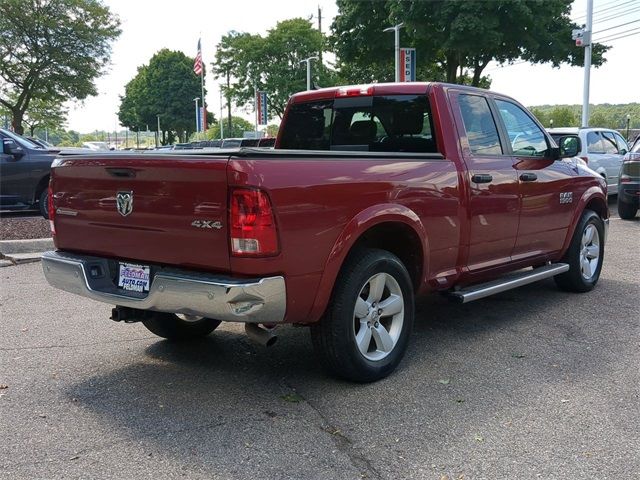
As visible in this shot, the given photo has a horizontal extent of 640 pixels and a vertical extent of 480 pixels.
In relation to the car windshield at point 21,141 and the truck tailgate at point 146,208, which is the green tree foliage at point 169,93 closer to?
the car windshield at point 21,141

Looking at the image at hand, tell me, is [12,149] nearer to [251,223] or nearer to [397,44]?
[251,223]

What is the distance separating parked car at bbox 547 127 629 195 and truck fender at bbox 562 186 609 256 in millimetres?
6762

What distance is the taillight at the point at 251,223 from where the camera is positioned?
126 inches

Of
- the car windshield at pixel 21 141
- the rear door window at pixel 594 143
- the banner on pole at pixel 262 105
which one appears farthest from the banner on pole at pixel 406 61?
the banner on pole at pixel 262 105

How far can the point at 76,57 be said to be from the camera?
93.8 feet

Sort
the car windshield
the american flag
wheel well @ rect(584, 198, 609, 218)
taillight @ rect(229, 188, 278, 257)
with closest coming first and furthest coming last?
taillight @ rect(229, 188, 278, 257) < wheel well @ rect(584, 198, 609, 218) < the car windshield < the american flag

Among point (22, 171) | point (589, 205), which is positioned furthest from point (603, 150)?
point (22, 171)

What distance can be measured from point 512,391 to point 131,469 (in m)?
2.28

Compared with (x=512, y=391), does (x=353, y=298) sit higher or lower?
higher

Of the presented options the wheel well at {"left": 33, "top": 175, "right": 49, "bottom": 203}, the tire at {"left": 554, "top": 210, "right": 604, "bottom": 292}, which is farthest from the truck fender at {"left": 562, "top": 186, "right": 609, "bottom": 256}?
the wheel well at {"left": 33, "top": 175, "right": 49, "bottom": 203}

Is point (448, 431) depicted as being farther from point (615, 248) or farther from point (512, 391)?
A: point (615, 248)

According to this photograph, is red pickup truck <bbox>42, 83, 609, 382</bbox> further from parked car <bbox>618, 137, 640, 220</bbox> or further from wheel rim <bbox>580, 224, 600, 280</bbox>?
parked car <bbox>618, 137, 640, 220</bbox>

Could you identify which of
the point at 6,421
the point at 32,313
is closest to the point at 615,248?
the point at 32,313

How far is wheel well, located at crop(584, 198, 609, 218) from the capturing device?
6.51 m
